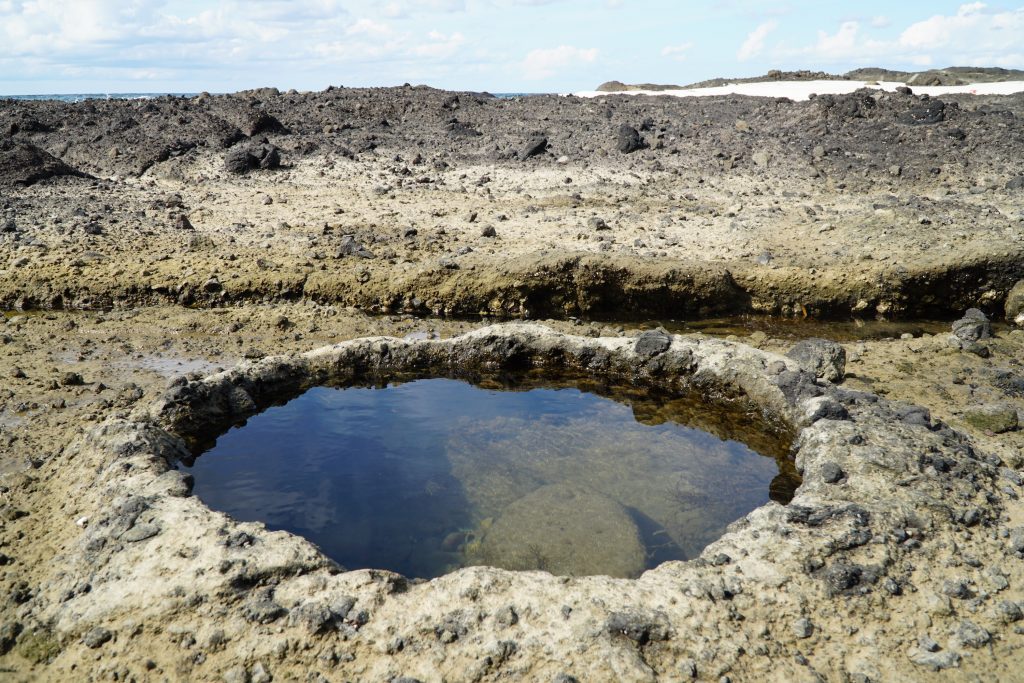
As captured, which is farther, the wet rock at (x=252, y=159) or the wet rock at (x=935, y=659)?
the wet rock at (x=252, y=159)

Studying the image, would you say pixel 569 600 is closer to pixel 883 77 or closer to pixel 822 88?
pixel 822 88

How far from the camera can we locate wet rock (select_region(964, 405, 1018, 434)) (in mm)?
5922

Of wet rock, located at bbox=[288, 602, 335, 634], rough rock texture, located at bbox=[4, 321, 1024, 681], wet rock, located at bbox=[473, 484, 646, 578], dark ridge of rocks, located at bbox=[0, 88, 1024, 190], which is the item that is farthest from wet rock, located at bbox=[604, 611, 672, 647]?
dark ridge of rocks, located at bbox=[0, 88, 1024, 190]

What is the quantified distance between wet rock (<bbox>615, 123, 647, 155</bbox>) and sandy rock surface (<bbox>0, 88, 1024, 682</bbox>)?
0.88 ft

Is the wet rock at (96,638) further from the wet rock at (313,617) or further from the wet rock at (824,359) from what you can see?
the wet rock at (824,359)

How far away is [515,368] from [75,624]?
404cm

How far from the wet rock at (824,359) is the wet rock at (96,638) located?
18.0ft

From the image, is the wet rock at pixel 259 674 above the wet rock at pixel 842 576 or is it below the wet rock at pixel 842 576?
below

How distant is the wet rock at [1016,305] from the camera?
8570mm

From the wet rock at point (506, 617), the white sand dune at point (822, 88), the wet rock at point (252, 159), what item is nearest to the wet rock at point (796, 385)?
the wet rock at point (506, 617)

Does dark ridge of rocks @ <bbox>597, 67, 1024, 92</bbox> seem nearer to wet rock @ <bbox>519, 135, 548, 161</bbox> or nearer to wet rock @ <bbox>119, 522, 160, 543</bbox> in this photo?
wet rock @ <bbox>519, 135, 548, 161</bbox>

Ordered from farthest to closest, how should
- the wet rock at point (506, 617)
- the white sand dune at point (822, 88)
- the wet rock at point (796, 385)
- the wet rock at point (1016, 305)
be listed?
the white sand dune at point (822, 88)
the wet rock at point (1016, 305)
the wet rock at point (796, 385)
the wet rock at point (506, 617)

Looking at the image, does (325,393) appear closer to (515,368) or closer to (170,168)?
(515,368)

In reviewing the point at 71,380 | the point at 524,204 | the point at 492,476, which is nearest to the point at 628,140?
the point at 524,204
